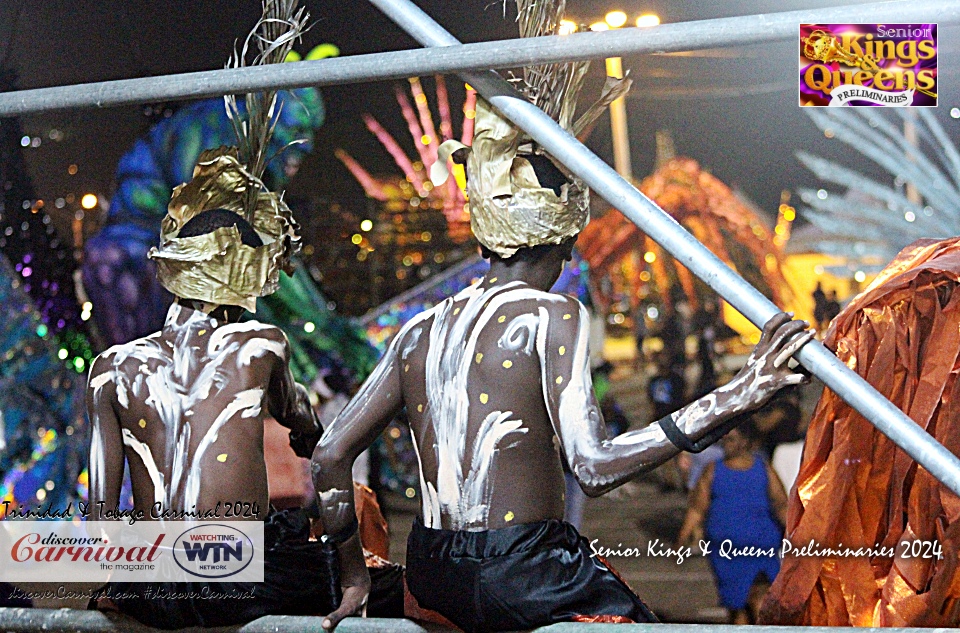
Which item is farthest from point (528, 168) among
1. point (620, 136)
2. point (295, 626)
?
point (620, 136)

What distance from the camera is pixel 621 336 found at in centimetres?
492

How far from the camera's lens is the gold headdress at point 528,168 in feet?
7.97

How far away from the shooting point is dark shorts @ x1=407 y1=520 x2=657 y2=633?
2305mm

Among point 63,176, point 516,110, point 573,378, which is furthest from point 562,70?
point 63,176

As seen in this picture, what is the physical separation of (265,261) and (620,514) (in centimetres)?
238

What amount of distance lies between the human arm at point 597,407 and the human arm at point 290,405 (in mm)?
822

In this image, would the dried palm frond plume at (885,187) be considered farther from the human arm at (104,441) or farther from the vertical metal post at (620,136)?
the human arm at (104,441)

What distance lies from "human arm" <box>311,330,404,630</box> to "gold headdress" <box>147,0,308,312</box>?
0.54 m

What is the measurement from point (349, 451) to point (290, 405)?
0.50 meters

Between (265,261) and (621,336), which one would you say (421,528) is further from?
(621,336)

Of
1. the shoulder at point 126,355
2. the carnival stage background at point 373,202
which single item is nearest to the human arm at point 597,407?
the shoulder at point 126,355

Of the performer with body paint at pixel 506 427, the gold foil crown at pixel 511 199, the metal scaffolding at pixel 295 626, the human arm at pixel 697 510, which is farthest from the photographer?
the human arm at pixel 697 510

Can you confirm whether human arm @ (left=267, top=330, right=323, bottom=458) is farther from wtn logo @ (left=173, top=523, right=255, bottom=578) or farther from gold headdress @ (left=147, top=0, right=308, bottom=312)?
wtn logo @ (left=173, top=523, right=255, bottom=578)

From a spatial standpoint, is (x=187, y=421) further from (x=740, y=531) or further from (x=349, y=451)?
(x=740, y=531)
